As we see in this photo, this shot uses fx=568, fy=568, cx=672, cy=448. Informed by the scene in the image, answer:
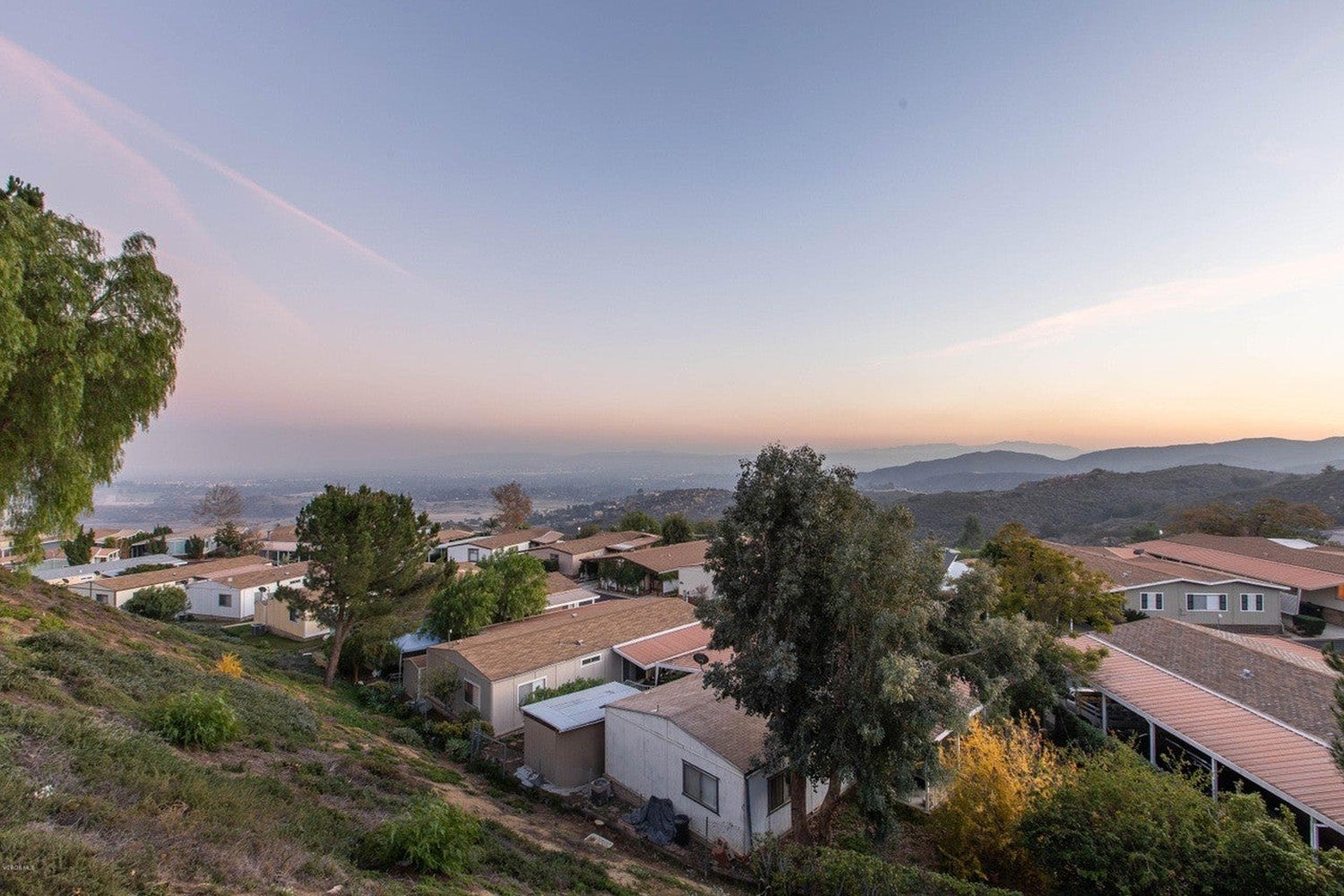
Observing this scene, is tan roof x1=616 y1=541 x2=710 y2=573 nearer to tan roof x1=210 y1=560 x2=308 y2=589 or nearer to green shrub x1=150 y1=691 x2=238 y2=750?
tan roof x1=210 y1=560 x2=308 y2=589

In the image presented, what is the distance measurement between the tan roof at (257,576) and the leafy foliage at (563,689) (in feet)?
81.5

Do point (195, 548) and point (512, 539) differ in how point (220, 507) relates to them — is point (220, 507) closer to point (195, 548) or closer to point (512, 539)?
point (195, 548)

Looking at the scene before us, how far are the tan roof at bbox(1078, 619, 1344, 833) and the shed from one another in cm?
1474

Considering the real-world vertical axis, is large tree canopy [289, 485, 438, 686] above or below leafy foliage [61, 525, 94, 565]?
above

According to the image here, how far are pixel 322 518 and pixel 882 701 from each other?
20885 millimetres

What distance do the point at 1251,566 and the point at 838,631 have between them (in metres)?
42.6

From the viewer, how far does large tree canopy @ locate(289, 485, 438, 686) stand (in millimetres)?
21875

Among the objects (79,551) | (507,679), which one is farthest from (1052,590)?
(79,551)

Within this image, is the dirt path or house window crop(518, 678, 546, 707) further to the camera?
house window crop(518, 678, 546, 707)

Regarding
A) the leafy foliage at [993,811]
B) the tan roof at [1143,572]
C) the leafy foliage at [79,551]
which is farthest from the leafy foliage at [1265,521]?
the leafy foliage at [79,551]

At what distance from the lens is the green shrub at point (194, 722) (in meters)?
9.34

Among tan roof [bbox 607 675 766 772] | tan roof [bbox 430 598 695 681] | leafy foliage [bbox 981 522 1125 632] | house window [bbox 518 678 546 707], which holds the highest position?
leafy foliage [bbox 981 522 1125 632]

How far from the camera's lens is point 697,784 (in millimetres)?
13273

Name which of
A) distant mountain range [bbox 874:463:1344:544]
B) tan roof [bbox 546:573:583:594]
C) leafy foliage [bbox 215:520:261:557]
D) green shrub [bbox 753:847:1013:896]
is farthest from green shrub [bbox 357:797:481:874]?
distant mountain range [bbox 874:463:1344:544]
